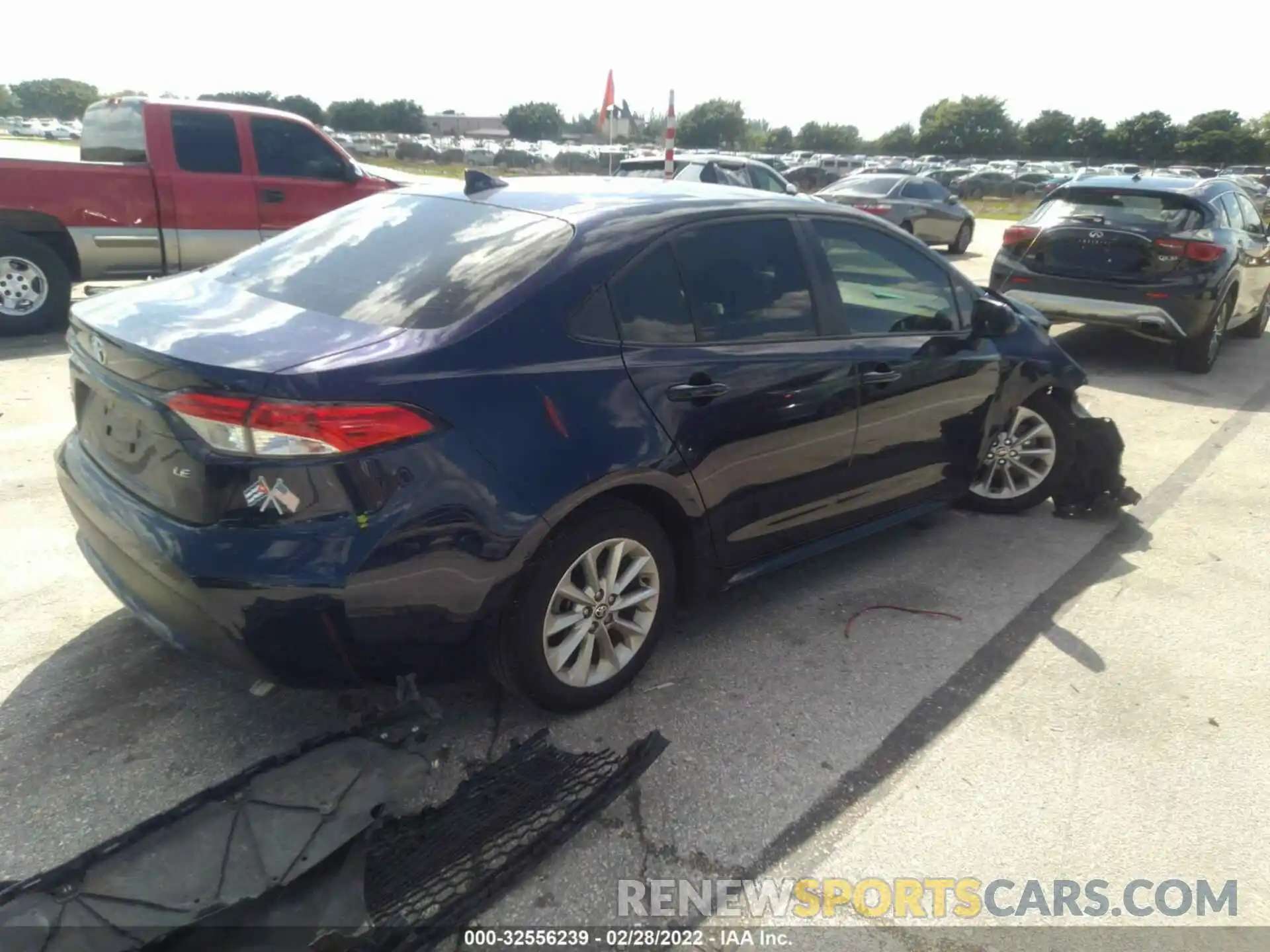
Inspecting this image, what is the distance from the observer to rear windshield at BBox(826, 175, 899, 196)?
1678 centimetres

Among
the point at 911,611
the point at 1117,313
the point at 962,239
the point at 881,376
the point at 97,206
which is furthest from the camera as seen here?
the point at 962,239

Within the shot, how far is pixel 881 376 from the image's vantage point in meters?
3.93

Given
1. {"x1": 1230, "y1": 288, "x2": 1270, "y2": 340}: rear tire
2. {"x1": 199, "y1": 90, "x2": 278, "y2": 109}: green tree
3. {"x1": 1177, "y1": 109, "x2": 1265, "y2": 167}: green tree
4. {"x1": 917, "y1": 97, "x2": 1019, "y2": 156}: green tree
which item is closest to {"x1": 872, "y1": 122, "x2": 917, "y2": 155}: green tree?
{"x1": 917, "y1": 97, "x2": 1019, "y2": 156}: green tree

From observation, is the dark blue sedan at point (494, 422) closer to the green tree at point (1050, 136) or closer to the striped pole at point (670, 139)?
the striped pole at point (670, 139)

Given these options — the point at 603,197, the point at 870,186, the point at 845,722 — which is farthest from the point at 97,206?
the point at 870,186

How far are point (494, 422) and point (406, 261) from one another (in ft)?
2.71

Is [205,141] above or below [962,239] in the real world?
above

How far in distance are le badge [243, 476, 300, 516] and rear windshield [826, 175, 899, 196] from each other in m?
15.7

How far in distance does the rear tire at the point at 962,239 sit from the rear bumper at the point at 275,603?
16716 millimetres

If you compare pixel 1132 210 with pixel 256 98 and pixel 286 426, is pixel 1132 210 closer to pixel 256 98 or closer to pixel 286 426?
pixel 286 426

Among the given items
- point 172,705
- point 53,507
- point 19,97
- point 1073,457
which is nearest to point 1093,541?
point 1073,457

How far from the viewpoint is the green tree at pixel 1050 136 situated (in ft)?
266

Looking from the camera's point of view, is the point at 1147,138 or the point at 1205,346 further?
the point at 1147,138

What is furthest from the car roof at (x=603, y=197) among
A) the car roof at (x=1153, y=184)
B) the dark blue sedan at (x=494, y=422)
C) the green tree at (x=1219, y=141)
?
the green tree at (x=1219, y=141)
